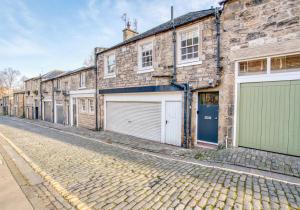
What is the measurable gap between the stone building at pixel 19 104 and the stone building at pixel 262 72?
3474 cm

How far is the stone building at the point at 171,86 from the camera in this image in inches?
286

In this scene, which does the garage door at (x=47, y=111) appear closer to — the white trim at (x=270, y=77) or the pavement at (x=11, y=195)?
the pavement at (x=11, y=195)

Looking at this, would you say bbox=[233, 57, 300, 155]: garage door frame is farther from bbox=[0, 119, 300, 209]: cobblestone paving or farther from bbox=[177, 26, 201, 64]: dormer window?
bbox=[0, 119, 300, 209]: cobblestone paving

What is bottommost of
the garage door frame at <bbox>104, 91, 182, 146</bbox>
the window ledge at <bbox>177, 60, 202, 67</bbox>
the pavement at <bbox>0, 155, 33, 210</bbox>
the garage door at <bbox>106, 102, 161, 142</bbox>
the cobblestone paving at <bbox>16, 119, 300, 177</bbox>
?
the pavement at <bbox>0, 155, 33, 210</bbox>

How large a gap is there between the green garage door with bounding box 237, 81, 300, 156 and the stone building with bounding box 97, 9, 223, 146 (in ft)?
2.22

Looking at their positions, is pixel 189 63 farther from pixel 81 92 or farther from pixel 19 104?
pixel 19 104

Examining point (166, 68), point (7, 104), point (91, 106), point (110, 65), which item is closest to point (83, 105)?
point (91, 106)

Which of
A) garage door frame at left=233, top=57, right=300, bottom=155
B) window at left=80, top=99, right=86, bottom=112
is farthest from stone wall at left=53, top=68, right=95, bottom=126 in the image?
garage door frame at left=233, top=57, right=300, bottom=155

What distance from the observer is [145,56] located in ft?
33.4

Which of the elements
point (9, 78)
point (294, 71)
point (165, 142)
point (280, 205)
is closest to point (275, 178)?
point (280, 205)

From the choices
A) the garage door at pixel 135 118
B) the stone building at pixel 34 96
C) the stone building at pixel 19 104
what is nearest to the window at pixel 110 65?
the garage door at pixel 135 118

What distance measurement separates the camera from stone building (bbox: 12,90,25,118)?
31.3m

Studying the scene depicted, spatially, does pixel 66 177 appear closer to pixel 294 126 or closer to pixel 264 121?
pixel 264 121

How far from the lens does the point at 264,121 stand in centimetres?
593
